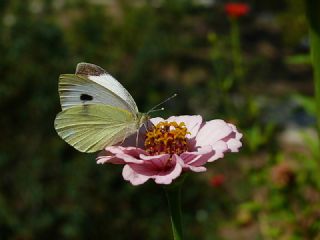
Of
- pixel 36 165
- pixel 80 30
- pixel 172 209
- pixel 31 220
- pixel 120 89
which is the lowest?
pixel 31 220

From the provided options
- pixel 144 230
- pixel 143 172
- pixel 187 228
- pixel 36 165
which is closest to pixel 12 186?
pixel 36 165

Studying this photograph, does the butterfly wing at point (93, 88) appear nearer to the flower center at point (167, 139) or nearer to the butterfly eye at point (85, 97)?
the butterfly eye at point (85, 97)

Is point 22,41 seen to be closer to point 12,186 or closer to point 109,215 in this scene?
point 12,186

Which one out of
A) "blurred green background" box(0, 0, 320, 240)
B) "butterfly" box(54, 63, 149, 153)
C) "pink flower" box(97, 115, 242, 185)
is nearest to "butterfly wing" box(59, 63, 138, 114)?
"butterfly" box(54, 63, 149, 153)

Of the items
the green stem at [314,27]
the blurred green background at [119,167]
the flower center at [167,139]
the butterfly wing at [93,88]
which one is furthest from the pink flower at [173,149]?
the blurred green background at [119,167]

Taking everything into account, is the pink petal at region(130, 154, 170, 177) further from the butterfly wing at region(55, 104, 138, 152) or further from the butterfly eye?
the butterfly eye

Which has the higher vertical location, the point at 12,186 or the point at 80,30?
the point at 80,30
